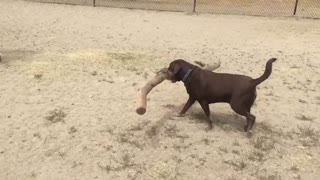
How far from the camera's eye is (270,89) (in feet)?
23.7

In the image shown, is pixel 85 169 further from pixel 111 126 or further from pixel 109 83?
pixel 109 83

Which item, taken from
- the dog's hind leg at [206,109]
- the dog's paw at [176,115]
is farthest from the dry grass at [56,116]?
the dog's hind leg at [206,109]

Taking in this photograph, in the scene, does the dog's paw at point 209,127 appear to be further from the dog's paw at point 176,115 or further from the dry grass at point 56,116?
the dry grass at point 56,116

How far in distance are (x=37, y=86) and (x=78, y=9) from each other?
7192 mm

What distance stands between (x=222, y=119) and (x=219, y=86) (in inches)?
26.4

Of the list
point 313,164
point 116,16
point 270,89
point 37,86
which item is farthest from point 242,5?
point 313,164

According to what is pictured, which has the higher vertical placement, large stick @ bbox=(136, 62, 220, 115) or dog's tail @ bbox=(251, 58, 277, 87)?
dog's tail @ bbox=(251, 58, 277, 87)

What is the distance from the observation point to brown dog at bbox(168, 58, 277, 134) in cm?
545

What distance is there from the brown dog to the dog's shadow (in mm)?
→ 261

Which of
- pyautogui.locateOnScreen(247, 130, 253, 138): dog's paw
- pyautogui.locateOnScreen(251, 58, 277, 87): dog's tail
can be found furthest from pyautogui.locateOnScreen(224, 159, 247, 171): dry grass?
pyautogui.locateOnScreen(251, 58, 277, 87): dog's tail

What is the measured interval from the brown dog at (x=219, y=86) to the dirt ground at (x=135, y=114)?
13.8 inches

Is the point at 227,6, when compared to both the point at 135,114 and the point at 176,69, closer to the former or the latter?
the point at 135,114

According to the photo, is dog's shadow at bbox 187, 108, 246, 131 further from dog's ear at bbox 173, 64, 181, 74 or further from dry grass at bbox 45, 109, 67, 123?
dry grass at bbox 45, 109, 67, 123

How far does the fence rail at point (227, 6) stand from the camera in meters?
14.4
